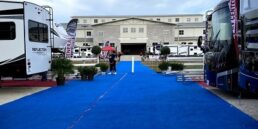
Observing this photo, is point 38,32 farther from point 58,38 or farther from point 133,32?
point 133,32

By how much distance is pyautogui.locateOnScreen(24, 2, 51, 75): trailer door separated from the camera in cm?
1673

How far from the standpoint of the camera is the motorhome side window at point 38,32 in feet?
56.3

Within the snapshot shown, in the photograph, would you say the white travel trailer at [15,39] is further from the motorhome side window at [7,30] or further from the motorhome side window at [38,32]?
the motorhome side window at [38,32]

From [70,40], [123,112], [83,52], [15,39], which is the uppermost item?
[70,40]

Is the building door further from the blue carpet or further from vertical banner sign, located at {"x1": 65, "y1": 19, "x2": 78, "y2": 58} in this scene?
the blue carpet

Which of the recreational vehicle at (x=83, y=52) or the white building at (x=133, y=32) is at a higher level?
the white building at (x=133, y=32)

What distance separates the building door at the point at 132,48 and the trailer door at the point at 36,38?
267 ft

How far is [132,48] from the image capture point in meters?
105

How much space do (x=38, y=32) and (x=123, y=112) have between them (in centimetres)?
829

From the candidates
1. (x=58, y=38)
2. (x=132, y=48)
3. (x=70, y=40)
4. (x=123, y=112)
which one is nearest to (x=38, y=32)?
(x=58, y=38)

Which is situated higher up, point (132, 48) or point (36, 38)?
point (132, 48)

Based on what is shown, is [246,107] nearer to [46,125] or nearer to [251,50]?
[251,50]

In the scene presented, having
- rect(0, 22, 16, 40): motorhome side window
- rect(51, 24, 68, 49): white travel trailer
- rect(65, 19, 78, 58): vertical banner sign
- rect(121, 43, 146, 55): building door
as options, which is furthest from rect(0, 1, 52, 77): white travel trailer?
rect(121, 43, 146, 55): building door

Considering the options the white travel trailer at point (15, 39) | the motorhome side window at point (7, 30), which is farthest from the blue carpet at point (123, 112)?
the motorhome side window at point (7, 30)
